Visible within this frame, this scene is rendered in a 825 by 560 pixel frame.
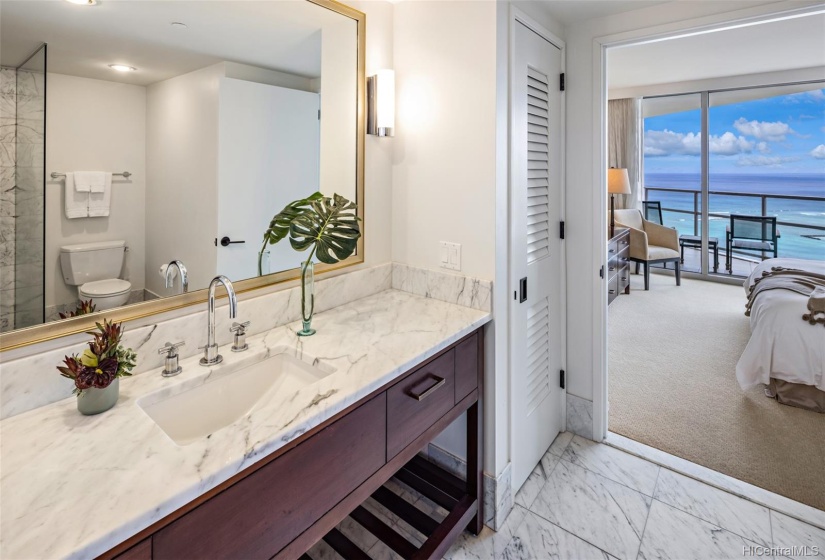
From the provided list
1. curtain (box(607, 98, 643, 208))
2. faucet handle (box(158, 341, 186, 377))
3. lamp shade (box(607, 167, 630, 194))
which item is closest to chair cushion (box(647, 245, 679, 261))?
lamp shade (box(607, 167, 630, 194))

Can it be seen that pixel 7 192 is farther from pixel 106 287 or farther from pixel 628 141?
pixel 628 141

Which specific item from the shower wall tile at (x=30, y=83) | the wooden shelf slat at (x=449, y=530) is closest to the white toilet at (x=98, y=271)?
the shower wall tile at (x=30, y=83)

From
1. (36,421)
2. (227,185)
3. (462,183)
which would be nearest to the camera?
(36,421)

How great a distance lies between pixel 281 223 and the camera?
1559mm

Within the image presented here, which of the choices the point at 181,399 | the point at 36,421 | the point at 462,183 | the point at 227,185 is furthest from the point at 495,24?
the point at 36,421

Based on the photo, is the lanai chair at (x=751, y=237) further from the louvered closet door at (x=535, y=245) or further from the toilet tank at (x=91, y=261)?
the toilet tank at (x=91, y=261)

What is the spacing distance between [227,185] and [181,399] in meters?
0.69

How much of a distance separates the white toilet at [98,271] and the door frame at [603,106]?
2033mm

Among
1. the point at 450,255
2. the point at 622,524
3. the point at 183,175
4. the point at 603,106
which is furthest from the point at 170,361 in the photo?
the point at 603,106

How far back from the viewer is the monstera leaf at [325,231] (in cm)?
151

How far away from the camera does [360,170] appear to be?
189 cm

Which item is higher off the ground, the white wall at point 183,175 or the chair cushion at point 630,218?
the chair cushion at point 630,218

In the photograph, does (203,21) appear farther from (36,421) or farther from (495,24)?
(36,421)

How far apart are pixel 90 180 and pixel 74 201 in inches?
2.6
